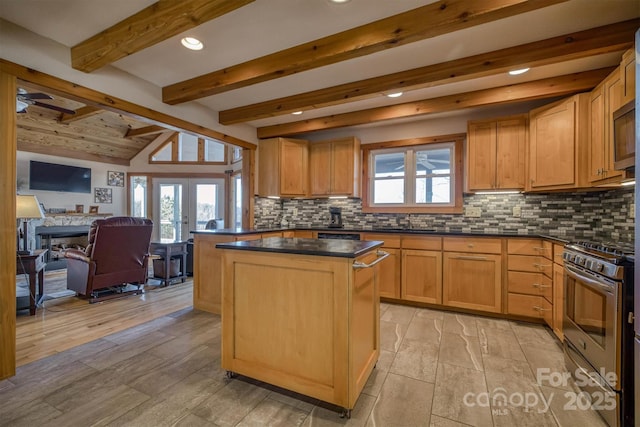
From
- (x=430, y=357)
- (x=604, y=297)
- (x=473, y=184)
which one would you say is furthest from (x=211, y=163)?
(x=604, y=297)

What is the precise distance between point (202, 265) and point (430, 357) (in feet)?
8.52

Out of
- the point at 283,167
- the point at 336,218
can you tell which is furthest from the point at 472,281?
the point at 283,167

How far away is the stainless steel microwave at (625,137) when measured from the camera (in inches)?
71.1

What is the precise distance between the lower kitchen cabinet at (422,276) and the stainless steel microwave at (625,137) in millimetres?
1739

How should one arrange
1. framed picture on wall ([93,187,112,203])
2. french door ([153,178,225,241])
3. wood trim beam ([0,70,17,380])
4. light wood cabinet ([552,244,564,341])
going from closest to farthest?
wood trim beam ([0,70,17,380]) < light wood cabinet ([552,244,564,341]) < framed picture on wall ([93,187,112,203]) < french door ([153,178,225,241])

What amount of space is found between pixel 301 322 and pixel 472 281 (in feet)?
7.73

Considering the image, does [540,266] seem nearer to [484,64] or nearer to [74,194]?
[484,64]

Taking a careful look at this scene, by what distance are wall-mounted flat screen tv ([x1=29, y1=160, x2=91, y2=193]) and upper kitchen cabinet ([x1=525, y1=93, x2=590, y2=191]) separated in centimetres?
843

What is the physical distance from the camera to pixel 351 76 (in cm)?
280

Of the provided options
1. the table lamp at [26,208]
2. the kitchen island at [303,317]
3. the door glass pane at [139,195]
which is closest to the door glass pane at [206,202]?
the door glass pane at [139,195]

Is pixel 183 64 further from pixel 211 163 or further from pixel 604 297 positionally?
pixel 211 163

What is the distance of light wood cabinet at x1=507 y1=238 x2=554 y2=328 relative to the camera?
286 centimetres

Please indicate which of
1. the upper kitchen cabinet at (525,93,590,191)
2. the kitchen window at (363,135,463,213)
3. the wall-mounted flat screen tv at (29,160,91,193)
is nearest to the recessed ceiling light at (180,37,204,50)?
the kitchen window at (363,135,463,213)

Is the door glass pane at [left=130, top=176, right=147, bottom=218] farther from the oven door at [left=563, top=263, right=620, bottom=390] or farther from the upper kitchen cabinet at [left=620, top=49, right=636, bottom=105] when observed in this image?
the upper kitchen cabinet at [left=620, top=49, right=636, bottom=105]
